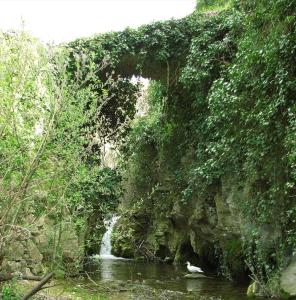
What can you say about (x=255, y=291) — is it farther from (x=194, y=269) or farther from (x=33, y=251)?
(x=194, y=269)

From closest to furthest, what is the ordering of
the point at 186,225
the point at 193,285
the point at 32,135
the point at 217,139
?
the point at 32,135 < the point at 217,139 < the point at 193,285 < the point at 186,225

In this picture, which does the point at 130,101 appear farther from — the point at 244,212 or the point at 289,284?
the point at 289,284

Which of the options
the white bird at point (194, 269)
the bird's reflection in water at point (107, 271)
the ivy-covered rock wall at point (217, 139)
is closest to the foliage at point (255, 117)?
the ivy-covered rock wall at point (217, 139)

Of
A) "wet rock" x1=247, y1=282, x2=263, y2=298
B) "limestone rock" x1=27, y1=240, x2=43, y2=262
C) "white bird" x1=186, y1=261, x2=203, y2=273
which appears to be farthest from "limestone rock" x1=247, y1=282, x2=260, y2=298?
"white bird" x1=186, y1=261, x2=203, y2=273

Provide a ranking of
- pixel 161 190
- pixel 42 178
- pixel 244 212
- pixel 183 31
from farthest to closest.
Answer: pixel 161 190 → pixel 183 31 → pixel 244 212 → pixel 42 178

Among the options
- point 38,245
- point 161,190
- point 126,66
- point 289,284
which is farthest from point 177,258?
point 38,245

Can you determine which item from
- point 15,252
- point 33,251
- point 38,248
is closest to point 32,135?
point 15,252

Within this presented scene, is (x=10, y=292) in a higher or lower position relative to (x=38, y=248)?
lower

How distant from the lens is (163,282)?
1076 cm

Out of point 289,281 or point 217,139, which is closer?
point 289,281

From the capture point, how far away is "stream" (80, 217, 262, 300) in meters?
9.01

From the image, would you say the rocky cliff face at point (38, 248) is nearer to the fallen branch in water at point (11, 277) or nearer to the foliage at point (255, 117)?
the fallen branch in water at point (11, 277)

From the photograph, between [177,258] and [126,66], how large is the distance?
6.98 metres

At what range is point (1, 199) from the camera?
183 inches
